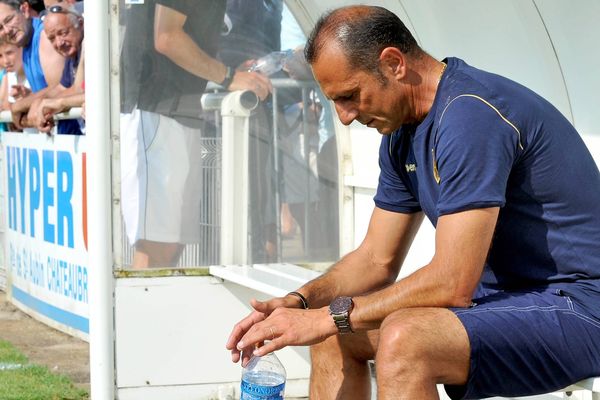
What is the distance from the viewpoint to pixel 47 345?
7.13 meters

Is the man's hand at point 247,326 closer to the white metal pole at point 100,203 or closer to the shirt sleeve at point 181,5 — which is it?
the white metal pole at point 100,203

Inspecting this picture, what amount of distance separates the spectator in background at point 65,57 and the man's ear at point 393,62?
383cm

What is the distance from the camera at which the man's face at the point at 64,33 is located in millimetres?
7027

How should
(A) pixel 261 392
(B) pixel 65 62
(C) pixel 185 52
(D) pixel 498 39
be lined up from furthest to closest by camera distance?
1. (B) pixel 65 62
2. (C) pixel 185 52
3. (D) pixel 498 39
4. (A) pixel 261 392

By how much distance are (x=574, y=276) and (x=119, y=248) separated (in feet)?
8.46

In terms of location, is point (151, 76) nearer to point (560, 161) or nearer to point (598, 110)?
point (598, 110)

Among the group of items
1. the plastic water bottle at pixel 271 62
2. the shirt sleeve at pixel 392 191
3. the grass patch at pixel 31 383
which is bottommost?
the grass patch at pixel 31 383

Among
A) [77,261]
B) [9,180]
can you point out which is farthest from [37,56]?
[77,261]

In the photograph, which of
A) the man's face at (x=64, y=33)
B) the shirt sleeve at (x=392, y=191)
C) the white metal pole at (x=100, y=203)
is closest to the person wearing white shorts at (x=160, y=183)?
the white metal pole at (x=100, y=203)

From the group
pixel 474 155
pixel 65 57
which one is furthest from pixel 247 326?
pixel 65 57

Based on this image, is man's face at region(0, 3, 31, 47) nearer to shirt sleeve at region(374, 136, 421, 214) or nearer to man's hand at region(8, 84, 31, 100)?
man's hand at region(8, 84, 31, 100)

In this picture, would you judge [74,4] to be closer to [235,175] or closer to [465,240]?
[235,175]

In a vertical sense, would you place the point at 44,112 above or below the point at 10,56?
below

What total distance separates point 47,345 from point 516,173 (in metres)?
4.58
